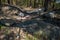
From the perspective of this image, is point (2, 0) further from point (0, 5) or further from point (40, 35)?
point (40, 35)

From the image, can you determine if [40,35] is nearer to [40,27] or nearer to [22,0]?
[40,27]

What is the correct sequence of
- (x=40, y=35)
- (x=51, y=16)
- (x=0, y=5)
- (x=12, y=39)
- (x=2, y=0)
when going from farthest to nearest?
(x=2, y=0) → (x=0, y=5) → (x=51, y=16) → (x=40, y=35) → (x=12, y=39)

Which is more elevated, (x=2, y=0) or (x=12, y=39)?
(x=2, y=0)

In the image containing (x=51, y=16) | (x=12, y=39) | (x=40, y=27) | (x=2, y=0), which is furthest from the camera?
(x=2, y=0)

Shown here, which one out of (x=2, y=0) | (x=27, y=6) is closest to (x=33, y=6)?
(x=27, y=6)

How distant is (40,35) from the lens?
7645 millimetres

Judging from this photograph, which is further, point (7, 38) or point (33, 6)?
point (33, 6)

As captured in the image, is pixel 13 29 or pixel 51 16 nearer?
pixel 13 29

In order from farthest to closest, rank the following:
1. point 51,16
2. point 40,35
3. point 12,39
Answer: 1. point 51,16
2. point 40,35
3. point 12,39

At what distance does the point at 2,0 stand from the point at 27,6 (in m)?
2.13

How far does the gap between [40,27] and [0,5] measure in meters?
4.45

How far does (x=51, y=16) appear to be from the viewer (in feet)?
32.6

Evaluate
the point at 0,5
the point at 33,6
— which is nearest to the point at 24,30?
the point at 0,5

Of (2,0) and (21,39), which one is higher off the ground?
(2,0)
